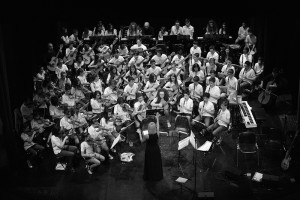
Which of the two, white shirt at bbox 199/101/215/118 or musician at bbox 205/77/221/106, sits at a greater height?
musician at bbox 205/77/221/106

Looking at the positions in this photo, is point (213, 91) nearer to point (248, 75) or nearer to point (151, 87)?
point (248, 75)

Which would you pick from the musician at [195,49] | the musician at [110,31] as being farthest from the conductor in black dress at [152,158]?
the musician at [110,31]

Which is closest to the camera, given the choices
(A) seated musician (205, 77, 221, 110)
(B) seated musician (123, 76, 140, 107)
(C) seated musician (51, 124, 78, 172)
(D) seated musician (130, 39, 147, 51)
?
(C) seated musician (51, 124, 78, 172)

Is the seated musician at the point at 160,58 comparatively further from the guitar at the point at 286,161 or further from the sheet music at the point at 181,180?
the guitar at the point at 286,161

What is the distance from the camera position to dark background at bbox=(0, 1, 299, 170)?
10.5 m

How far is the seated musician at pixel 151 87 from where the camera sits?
13234mm

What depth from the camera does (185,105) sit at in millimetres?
12156

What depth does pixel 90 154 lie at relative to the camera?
406 inches

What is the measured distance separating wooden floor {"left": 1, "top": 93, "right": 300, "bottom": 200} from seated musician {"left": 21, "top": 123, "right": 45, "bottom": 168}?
1.04 ft

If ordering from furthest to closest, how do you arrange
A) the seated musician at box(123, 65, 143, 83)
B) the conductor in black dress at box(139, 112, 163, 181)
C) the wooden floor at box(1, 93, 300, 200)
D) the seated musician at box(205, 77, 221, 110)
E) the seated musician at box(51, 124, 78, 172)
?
the seated musician at box(123, 65, 143, 83) → the seated musician at box(205, 77, 221, 110) → the seated musician at box(51, 124, 78, 172) → the conductor in black dress at box(139, 112, 163, 181) → the wooden floor at box(1, 93, 300, 200)

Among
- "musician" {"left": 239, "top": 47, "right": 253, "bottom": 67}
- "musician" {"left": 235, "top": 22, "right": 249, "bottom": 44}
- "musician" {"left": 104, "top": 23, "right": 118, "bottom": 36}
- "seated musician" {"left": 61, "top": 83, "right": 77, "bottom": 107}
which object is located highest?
"musician" {"left": 104, "top": 23, "right": 118, "bottom": 36}

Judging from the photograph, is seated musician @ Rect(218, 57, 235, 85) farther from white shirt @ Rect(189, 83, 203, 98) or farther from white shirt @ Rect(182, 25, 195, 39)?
white shirt @ Rect(182, 25, 195, 39)

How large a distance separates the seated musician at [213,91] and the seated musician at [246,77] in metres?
1.34

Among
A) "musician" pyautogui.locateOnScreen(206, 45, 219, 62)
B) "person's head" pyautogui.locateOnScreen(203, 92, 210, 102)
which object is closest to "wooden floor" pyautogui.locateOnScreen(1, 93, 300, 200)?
"person's head" pyautogui.locateOnScreen(203, 92, 210, 102)
